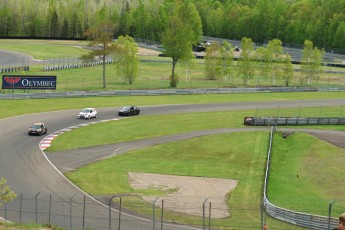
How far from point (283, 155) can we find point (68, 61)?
83.1 metres

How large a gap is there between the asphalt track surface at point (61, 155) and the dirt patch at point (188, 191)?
353 centimetres

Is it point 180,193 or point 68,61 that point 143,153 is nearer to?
point 180,193

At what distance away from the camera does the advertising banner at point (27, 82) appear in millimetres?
Answer: 81500

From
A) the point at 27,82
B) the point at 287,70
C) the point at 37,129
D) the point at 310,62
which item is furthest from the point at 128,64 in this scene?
the point at 37,129

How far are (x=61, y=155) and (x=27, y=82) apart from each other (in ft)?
113

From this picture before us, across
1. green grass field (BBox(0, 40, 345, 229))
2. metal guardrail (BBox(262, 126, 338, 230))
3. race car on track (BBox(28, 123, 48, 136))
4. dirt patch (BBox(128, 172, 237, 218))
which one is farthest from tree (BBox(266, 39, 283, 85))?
metal guardrail (BBox(262, 126, 338, 230))

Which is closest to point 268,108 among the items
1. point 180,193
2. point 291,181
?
point 291,181

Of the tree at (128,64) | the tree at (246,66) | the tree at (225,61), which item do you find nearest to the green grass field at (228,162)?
the tree at (128,64)

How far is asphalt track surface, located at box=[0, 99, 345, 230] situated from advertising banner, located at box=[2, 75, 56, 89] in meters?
12.4

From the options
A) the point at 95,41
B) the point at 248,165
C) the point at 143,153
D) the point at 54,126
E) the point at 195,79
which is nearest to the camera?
the point at 248,165

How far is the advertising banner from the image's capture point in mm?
81500

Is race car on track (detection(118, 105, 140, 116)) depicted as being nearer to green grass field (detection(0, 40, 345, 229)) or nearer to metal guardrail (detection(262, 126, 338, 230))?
green grass field (detection(0, 40, 345, 229))

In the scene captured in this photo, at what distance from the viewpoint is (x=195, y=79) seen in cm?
11256

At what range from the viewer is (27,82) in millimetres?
82438
